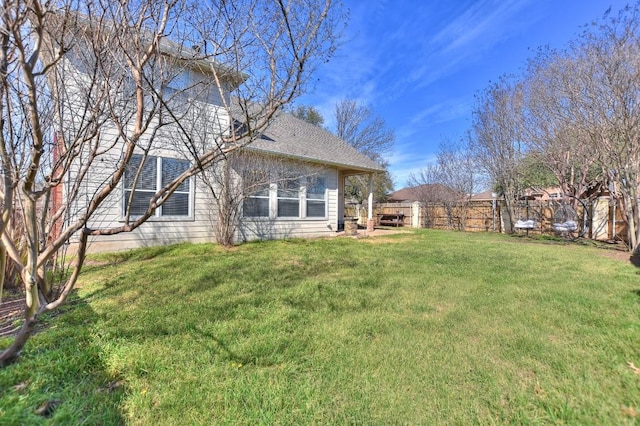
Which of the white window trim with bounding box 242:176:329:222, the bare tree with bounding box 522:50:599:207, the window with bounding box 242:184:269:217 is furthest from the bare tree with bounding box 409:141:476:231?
the window with bounding box 242:184:269:217

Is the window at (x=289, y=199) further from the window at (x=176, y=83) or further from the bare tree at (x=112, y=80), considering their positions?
the bare tree at (x=112, y=80)

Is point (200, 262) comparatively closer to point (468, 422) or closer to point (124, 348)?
point (124, 348)

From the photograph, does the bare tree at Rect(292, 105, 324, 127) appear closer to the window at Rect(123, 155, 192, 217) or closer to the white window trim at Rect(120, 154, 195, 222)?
the white window trim at Rect(120, 154, 195, 222)

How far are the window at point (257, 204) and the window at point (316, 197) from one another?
1843 millimetres

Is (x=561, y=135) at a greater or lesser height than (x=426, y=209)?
greater

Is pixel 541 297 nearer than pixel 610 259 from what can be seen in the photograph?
Yes

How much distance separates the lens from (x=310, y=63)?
8.71ft

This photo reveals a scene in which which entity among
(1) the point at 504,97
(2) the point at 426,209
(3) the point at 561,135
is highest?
(1) the point at 504,97

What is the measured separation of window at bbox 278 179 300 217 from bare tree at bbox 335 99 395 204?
1390 centimetres

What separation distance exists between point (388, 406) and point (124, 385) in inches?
69.8

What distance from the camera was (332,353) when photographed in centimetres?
240

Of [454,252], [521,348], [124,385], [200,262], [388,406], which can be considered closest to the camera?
[388,406]

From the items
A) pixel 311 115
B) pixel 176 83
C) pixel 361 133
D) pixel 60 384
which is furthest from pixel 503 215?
pixel 60 384

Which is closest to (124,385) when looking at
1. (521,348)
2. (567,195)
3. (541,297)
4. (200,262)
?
(521,348)
